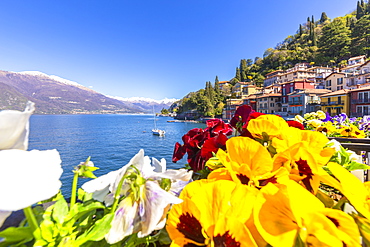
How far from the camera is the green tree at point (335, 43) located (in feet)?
146

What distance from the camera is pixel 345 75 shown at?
3044 centimetres

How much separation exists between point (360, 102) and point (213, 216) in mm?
31501

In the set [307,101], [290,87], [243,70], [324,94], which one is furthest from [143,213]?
[243,70]

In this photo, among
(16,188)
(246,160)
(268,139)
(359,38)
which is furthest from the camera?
(359,38)

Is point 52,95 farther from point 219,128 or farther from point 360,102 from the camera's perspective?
point 219,128

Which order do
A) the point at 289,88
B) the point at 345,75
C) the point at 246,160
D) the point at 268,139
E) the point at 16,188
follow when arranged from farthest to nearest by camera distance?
the point at 289,88
the point at 345,75
the point at 268,139
the point at 246,160
the point at 16,188

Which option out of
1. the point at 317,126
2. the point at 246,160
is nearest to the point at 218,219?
the point at 246,160

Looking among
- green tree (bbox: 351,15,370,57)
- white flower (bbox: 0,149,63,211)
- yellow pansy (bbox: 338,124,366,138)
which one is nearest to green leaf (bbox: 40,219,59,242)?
white flower (bbox: 0,149,63,211)

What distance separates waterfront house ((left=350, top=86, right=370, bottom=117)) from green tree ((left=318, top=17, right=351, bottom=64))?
1153 inches

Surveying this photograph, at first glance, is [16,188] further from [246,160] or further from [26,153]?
[246,160]

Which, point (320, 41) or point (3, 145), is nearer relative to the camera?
point (3, 145)

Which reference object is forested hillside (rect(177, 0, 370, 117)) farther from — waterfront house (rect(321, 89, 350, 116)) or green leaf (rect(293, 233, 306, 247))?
green leaf (rect(293, 233, 306, 247))

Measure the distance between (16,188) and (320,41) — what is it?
68.7 m

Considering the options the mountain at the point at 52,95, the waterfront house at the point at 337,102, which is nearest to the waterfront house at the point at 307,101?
the waterfront house at the point at 337,102
